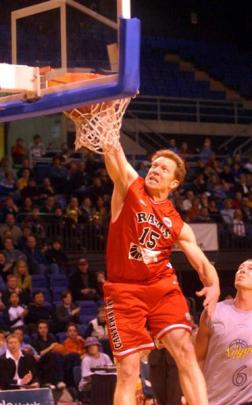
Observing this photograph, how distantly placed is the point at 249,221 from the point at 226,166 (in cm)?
214

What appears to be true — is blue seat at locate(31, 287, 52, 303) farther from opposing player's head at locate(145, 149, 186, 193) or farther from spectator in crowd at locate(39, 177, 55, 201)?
opposing player's head at locate(145, 149, 186, 193)

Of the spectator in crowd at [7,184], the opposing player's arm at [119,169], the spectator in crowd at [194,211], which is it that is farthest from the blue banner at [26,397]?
the spectator in crowd at [194,211]

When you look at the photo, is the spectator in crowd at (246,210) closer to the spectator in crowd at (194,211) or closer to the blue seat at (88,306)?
the spectator in crowd at (194,211)

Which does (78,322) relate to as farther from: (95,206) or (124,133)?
(124,133)

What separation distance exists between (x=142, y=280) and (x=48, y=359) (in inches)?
259

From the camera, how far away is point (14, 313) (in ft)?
44.8

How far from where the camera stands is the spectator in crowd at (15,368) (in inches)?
452

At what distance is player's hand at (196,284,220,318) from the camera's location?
5.99m

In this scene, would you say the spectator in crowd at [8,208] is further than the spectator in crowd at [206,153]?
No

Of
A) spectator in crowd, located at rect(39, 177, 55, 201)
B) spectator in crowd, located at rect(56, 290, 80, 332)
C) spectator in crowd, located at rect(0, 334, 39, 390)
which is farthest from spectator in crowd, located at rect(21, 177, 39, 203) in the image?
spectator in crowd, located at rect(0, 334, 39, 390)

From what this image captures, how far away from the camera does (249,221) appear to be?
778 inches

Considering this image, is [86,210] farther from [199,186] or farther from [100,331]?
[100,331]

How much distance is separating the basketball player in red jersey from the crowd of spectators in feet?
19.6

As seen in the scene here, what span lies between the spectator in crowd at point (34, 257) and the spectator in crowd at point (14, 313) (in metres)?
1.83
